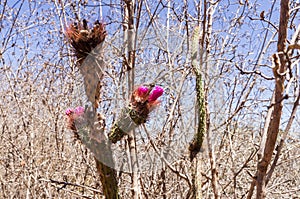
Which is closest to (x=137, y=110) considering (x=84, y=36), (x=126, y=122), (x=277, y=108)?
(x=126, y=122)

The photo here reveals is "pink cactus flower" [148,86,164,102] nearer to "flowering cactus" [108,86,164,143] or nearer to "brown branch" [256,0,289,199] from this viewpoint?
"flowering cactus" [108,86,164,143]

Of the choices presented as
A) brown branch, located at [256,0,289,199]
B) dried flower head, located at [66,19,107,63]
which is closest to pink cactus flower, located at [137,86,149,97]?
dried flower head, located at [66,19,107,63]

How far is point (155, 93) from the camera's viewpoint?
3.45 ft

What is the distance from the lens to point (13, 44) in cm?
226

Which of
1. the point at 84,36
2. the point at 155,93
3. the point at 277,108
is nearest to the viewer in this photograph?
the point at 277,108

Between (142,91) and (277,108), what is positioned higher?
(142,91)

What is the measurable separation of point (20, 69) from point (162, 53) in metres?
0.97

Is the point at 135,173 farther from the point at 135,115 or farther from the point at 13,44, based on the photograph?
the point at 13,44

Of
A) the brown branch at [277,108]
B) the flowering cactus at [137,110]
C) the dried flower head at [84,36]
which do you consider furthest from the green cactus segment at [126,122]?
the brown branch at [277,108]

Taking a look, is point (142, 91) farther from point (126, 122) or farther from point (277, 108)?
point (277, 108)

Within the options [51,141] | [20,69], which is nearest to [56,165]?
[51,141]

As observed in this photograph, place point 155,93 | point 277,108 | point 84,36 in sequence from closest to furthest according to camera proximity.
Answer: point 277,108, point 84,36, point 155,93

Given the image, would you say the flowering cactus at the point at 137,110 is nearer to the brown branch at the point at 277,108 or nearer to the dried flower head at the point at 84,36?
the dried flower head at the point at 84,36

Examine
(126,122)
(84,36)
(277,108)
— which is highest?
(84,36)
